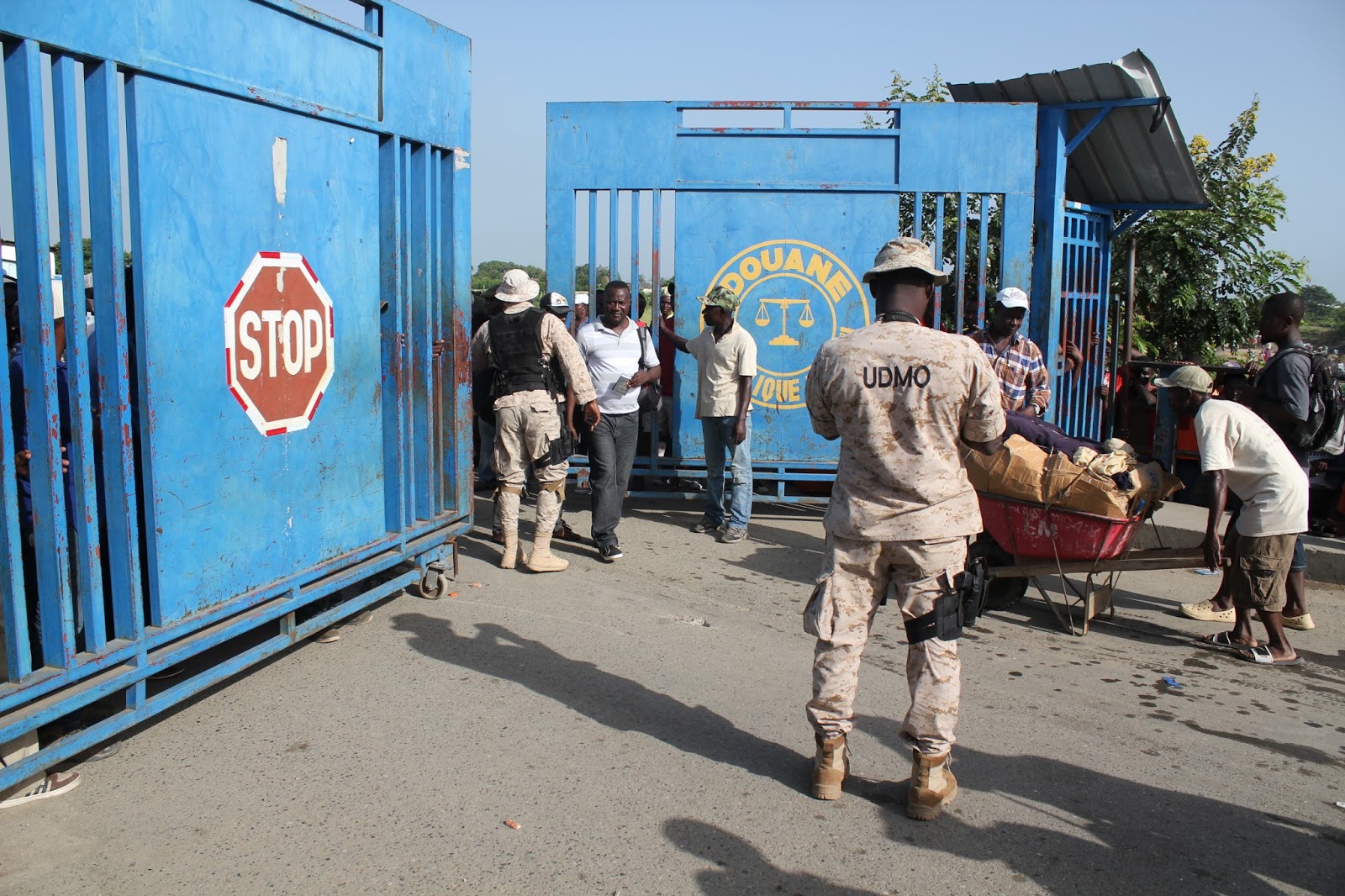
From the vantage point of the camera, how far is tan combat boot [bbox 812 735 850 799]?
145 inches

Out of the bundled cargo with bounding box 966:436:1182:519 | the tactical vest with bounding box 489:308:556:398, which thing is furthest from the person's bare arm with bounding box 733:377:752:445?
the bundled cargo with bounding box 966:436:1182:519

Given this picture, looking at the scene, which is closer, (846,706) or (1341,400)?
(846,706)

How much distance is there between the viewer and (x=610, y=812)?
3588 mm

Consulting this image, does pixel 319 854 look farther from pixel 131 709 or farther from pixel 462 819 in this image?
pixel 131 709

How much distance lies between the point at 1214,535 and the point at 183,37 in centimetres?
504

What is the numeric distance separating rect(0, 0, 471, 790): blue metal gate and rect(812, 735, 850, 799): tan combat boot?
2.34 m

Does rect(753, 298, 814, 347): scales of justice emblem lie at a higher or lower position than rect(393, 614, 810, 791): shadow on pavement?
higher

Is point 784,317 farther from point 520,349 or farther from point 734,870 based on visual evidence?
point 734,870

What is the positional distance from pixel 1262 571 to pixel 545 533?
3.97m

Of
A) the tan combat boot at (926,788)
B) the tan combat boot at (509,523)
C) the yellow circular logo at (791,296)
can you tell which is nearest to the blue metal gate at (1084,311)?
the yellow circular logo at (791,296)

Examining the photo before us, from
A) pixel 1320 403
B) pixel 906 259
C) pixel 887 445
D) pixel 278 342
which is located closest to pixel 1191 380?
pixel 1320 403

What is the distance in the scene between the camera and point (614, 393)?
725 centimetres

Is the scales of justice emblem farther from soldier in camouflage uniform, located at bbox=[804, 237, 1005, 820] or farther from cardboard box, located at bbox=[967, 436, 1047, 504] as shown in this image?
soldier in camouflage uniform, located at bbox=[804, 237, 1005, 820]

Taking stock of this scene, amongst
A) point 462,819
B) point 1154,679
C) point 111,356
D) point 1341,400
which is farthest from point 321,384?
point 1341,400
